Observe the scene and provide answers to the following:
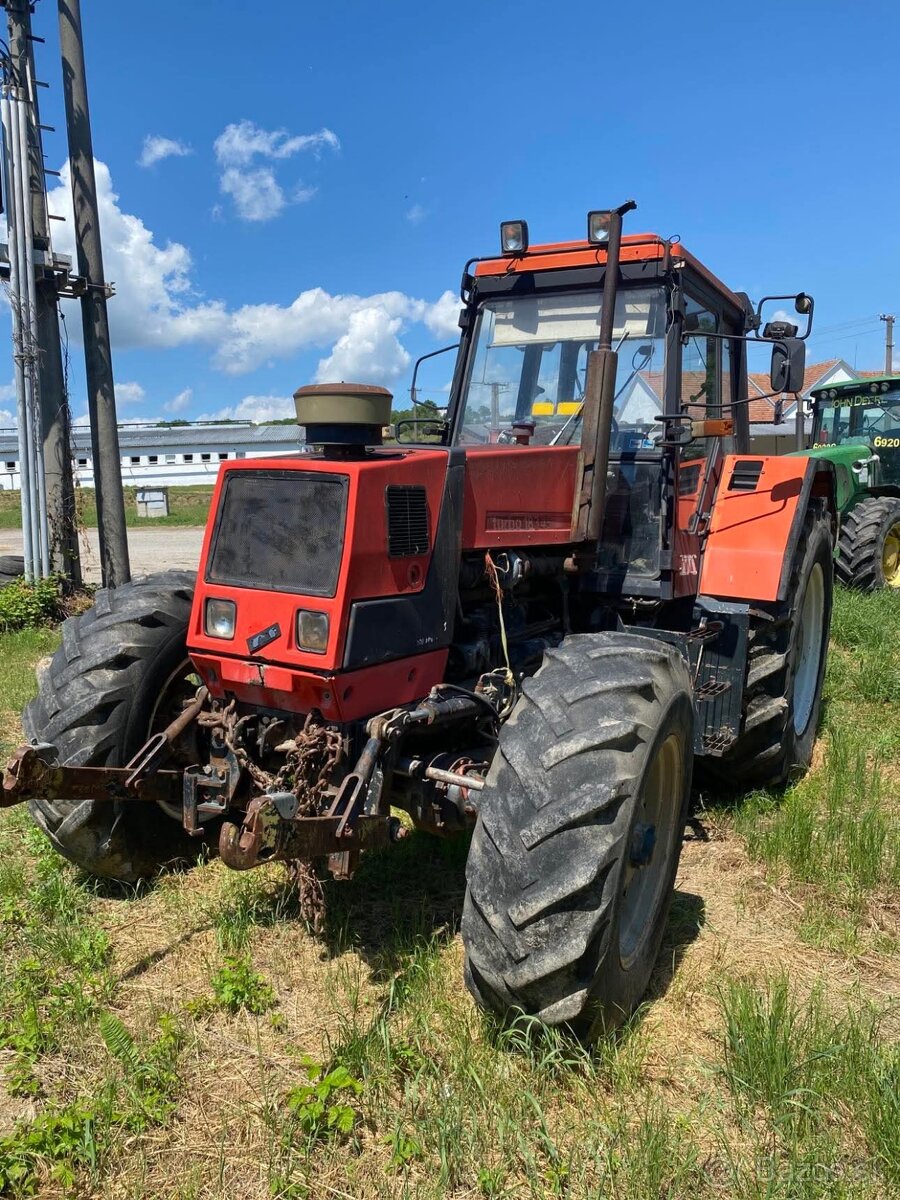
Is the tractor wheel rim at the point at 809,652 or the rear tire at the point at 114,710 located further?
the tractor wheel rim at the point at 809,652

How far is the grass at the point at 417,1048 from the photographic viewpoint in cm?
247

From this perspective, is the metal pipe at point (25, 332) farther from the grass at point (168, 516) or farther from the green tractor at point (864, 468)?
the grass at point (168, 516)

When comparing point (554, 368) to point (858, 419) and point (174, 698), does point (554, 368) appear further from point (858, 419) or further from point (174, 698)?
point (858, 419)

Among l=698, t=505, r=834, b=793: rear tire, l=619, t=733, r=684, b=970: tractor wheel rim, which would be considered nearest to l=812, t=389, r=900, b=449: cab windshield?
l=698, t=505, r=834, b=793: rear tire

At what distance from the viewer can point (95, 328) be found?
968cm

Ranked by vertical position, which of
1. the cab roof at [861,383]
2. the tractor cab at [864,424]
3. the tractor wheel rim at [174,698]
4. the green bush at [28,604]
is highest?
the cab roof at [861,383]

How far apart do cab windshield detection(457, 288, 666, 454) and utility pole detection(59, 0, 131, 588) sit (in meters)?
5.79

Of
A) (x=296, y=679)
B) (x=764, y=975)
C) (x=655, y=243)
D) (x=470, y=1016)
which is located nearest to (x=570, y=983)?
(x=470, y=1016)

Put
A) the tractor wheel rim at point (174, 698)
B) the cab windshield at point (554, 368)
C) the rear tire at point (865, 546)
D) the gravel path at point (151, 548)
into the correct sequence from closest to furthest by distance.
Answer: the tractor wheel rim at point (174, 698)
the cab windshield at point (554, 368)
the rear tire at point (865, 546)
the gravel path at point (151, 548)

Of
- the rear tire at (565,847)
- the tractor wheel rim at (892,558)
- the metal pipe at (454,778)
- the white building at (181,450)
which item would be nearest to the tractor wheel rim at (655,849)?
the rear tire at (565,847)

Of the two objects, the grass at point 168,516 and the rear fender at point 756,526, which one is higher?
the rear fender at point 756,526

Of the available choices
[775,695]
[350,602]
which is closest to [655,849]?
[350,602]

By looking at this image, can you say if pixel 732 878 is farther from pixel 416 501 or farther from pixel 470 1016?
pixel 416 501

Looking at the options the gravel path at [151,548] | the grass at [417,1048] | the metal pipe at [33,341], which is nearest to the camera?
the grass at [417,1048]
